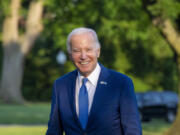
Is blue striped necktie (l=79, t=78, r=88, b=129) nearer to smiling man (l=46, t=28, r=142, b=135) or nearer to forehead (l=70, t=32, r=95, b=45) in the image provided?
smiling man (l=46, t=28, r=142, b=135)

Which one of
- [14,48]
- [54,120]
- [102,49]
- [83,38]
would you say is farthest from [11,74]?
[83,38]

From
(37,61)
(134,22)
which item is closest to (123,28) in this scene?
(134,22)

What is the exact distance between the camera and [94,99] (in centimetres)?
324

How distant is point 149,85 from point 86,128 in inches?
1797

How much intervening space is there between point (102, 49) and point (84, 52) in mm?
44245

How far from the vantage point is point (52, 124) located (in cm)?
344

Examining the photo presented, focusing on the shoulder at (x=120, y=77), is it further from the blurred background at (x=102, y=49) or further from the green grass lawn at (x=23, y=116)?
the green grass lawn at (x=23, y=116)

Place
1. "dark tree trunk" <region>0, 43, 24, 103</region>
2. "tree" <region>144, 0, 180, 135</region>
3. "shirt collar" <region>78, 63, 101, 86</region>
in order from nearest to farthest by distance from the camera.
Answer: "shirt collar" <region>78, 63, 101, 86</region> < "tree" <region>144, 0, 180, 135</region> < "dark tree trunk" <region>0, 43, 24, 103</region>

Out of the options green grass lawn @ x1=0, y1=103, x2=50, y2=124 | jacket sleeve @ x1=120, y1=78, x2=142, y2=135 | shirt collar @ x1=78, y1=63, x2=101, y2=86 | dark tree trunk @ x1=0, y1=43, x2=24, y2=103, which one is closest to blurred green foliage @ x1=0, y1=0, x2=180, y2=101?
dark tree trunk @ x1=0, y1=43, x2=24, y2=103

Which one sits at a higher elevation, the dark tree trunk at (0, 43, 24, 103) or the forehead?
the forehead

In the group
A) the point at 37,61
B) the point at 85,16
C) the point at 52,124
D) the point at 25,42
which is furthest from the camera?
the point at 37,61

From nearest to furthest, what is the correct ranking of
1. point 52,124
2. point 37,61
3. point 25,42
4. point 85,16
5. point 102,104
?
point 102,104, point 52,124, point 85,16, point 25,42, point 37,61

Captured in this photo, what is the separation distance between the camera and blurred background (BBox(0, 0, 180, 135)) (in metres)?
15.6

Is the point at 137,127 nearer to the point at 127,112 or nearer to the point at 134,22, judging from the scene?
the point at 127,112
